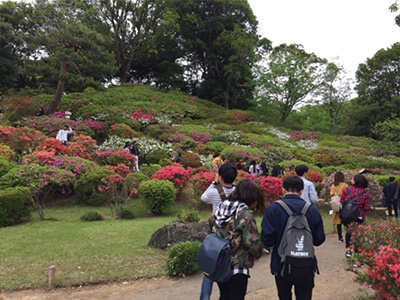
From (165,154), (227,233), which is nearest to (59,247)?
(227,233)

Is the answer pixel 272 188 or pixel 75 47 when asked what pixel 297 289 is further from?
pixel 75 47

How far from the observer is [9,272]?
5289 millimetres

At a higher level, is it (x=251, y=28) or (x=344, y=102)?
(x=251, y=28)

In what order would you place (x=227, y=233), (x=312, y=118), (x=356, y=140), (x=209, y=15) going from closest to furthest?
(x=227, y=233) → (x=356, y=140) → (x=312, y=118) → (x=209, y=15)

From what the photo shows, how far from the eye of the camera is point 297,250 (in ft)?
8.91

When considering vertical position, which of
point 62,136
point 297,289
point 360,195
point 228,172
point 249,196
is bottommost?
point 297,289

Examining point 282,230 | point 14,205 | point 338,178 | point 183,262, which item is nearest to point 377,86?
point 338,178

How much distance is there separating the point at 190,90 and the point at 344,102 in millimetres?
17915

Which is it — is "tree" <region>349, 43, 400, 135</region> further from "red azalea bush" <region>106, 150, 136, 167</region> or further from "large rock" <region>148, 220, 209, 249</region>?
"large rock" <region>148, 220, 209, 249</region>

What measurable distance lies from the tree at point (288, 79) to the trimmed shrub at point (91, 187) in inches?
850

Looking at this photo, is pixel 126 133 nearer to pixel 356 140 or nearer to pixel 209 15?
pixel 356 140

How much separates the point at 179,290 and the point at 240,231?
93.1 inches

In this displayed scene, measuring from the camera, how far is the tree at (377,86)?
31434mm

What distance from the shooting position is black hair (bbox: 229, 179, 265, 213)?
2947 mm
